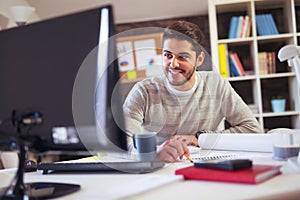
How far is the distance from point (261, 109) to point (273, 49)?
0.68 m

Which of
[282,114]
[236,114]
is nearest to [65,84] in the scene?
[236,114]

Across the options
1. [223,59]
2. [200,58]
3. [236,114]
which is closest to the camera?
[200,58]

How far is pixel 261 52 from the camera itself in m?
4.02

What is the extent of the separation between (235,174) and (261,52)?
331 centimetres

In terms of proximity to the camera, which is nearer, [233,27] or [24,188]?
[24,188]

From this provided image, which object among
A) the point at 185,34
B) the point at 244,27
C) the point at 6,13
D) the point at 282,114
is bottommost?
the point at 282,114

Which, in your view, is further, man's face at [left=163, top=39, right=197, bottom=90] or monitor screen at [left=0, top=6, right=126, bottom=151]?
man's face at [left=163, top=39, right=197, bottom=90]

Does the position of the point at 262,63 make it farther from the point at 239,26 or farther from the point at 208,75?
the point at 208,75

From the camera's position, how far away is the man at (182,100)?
127cm

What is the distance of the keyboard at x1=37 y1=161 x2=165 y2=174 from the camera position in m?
1.09

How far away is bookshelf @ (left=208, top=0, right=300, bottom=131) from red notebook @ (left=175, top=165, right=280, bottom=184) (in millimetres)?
2729

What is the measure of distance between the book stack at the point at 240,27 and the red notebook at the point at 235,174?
2999 mm

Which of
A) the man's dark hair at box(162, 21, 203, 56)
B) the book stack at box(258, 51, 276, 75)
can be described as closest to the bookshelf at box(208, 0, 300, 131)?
the book stack at box(258, 51, 276, 75)

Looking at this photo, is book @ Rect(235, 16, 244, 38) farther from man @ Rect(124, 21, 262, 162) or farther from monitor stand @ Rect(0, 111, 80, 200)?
monitor stand @ Rect(0, 111, 80, 200)
